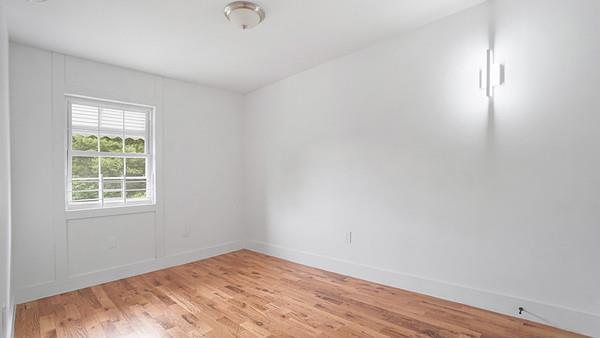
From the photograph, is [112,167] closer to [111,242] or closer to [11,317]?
[111,242]

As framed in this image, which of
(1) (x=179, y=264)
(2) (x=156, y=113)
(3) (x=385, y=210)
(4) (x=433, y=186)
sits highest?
(2) (x=156, y=113)

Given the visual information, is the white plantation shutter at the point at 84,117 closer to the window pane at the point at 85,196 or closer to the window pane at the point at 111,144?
the window pane at the point at 111,144

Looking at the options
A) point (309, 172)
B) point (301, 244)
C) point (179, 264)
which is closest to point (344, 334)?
point (301, 244)

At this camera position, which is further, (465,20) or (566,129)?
(465,20)

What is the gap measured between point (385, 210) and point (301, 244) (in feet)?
4.49

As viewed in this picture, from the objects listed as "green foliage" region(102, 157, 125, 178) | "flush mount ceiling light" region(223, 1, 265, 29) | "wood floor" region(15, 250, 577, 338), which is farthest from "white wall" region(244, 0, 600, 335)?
"green foliage" region(102, 157, 125, 178)

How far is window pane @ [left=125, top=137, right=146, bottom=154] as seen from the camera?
3770mm

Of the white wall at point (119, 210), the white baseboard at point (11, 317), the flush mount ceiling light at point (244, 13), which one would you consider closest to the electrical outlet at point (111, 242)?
the white wall at point (119, 210)

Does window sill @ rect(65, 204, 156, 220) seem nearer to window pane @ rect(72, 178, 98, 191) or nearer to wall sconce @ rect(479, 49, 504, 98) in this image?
window pane @ rect(72, 178, 98, 191)

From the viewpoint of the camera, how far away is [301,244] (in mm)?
4062

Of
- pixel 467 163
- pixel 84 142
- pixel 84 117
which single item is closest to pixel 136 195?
pixel 84 142

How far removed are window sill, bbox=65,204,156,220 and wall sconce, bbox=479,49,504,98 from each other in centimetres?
390

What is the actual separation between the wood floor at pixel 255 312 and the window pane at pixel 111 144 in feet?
5.08

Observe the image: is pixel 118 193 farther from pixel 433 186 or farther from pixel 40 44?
pixel 433 186
